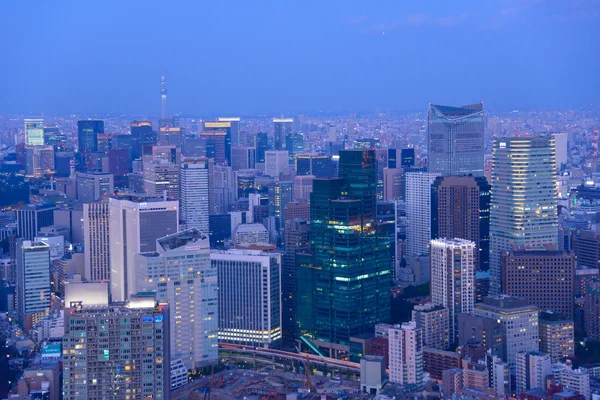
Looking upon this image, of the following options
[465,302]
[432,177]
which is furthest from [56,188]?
[465,302]

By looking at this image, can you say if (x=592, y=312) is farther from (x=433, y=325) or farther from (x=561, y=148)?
(x=561, y=148)

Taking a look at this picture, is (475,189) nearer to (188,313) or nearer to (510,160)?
(510,160)

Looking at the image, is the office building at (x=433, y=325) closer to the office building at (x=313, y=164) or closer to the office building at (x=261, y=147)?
the office building at (x=313, y=164)

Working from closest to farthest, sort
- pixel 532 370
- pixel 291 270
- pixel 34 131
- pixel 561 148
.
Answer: pixel 532 370, pixel 291 270, pixel 561 148, pixel 34 131

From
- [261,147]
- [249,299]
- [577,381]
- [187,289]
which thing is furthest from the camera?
[261,147]

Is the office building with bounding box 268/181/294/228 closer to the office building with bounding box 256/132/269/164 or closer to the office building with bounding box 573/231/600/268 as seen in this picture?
the office building with bounding box 256/132/269/164

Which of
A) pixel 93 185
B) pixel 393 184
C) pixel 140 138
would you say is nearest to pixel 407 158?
pixel 393 184
